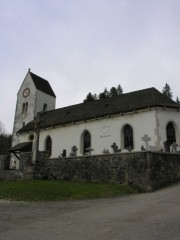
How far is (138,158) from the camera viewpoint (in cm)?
1623

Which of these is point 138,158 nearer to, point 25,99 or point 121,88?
point 25,99

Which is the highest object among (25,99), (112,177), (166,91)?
(166,91)

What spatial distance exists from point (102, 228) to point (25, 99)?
35.4 meters

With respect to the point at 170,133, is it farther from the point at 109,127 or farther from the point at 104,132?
the point at 104,132

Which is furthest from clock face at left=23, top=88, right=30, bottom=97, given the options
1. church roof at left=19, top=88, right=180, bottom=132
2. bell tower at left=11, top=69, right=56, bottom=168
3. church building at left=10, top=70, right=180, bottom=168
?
church roof at left=19, top=88, right=180, bottom=132

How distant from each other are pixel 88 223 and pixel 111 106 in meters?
21.6

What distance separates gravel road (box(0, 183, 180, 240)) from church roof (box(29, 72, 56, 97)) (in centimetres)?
3114

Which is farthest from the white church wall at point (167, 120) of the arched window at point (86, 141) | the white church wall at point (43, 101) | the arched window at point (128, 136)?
the white church wall at point (43, 101)

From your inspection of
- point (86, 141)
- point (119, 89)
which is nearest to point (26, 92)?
point (86, 141)

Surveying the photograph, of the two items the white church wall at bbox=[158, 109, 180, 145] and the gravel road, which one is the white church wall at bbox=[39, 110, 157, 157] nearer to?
the white church wall at bbox=[158, 109, 180, 145]

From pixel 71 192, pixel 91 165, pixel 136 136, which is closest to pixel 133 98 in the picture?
pixel 136 136

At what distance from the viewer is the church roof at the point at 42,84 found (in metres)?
40.4

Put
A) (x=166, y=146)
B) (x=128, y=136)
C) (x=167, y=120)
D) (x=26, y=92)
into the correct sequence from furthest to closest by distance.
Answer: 1. (x=26, y=92)
2. (x=128, y=136)
3. (x=167, y=120)
4. (x=166, y=146)

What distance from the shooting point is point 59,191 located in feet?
46.4
